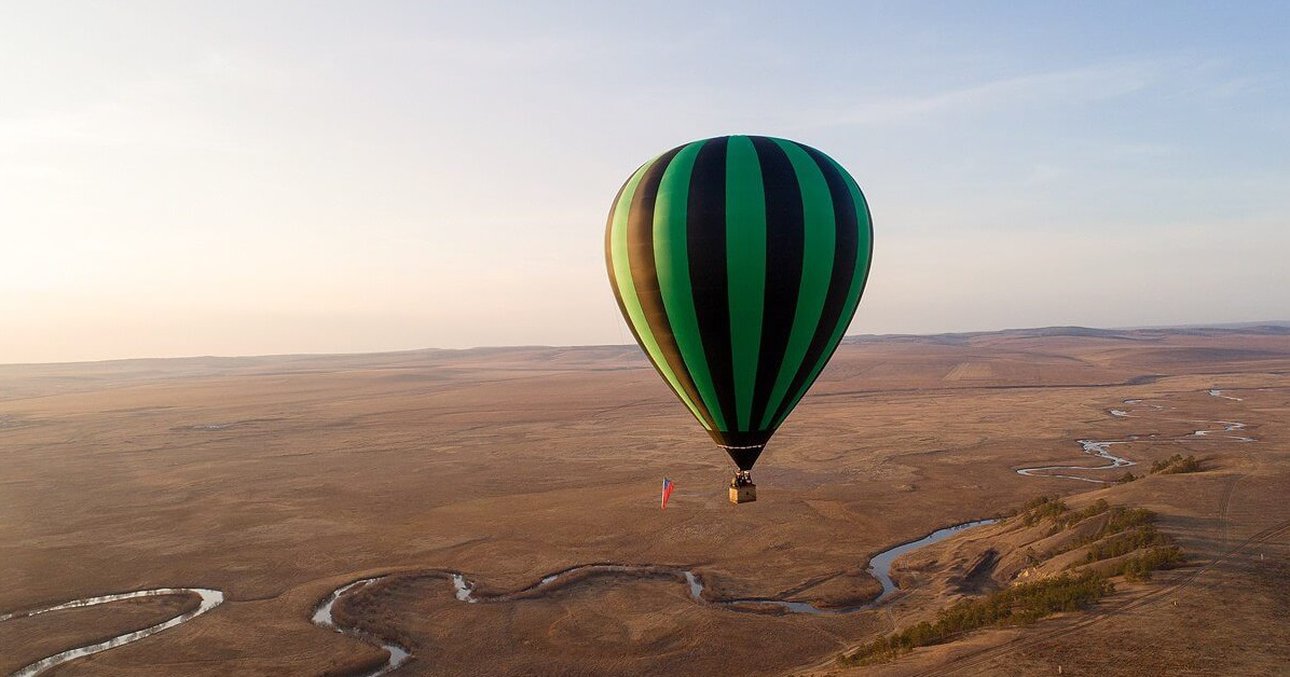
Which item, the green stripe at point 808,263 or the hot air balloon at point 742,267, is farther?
the green stripe at point 808,263

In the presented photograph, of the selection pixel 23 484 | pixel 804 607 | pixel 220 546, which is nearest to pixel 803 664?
pixel 804 607

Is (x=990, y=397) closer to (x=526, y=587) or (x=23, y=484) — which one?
(x=526, y=587)

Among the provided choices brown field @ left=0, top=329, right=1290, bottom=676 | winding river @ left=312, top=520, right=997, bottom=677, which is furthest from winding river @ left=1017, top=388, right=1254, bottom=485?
winding river @ left=312, top=520, right=997, bottom=677

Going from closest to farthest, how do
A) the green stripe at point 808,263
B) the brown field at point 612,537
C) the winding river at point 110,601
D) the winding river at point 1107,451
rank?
the green stripe at point 808,263 < the brown field at point 612,537 < the winding river at point 110,601 < the winding river at point 1107,451

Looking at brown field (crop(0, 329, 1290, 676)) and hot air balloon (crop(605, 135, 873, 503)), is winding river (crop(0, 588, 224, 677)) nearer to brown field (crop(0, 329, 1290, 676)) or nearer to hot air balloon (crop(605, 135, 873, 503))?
brown field (crop(0, 329, 1290, 676))

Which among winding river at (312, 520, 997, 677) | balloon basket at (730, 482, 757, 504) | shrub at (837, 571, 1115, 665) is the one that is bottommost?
winding river at (312, 520, 997, 677)

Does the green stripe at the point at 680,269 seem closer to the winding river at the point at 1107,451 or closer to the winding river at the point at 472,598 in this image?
the winding river at the point at 472,598

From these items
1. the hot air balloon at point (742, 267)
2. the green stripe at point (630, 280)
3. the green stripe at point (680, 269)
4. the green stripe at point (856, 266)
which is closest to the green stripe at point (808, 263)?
the hot air balloon at point (742, 267)

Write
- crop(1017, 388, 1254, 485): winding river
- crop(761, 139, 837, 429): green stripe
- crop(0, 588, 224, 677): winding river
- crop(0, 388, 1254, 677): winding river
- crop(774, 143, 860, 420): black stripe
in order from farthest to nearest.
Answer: crop(1017, 388, 1254, 485): winding river < crop(0, 388, 1254, 677): winding river < crop(0, 588, 224, 677): winding river < crop(774, 143, 860, 420): black stripe < crop(761, 139, 837, 429): green stripe
